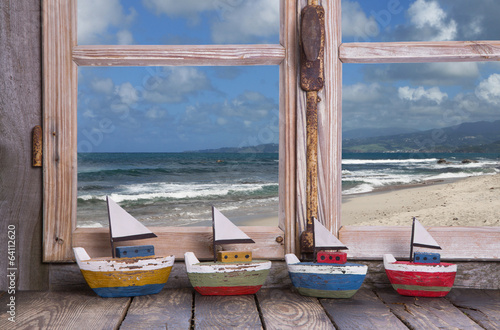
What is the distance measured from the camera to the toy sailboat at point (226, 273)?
1.22 m

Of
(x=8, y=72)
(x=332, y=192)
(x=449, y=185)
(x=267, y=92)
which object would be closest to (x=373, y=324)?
(x=332, y=192)

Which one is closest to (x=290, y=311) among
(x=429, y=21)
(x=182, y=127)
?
(x=182, y=127)

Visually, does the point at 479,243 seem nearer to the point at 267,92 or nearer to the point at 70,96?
the point at 70,96

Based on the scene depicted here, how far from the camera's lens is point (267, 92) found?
58.4ft

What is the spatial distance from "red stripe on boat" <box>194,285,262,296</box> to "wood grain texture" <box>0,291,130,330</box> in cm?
22

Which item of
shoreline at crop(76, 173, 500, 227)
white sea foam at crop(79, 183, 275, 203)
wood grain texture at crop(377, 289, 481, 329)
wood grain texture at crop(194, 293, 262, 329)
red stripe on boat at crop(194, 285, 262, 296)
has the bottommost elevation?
shoreline at crop(76, 173, 500, 227)

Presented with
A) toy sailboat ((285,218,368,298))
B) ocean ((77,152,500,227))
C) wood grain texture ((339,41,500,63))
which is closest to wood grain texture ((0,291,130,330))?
toy sailboat ((285,218,368,298))

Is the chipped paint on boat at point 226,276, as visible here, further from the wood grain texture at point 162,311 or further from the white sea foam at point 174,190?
the white sea foam at point 174,190

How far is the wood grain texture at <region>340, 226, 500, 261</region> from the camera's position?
139 centimetres

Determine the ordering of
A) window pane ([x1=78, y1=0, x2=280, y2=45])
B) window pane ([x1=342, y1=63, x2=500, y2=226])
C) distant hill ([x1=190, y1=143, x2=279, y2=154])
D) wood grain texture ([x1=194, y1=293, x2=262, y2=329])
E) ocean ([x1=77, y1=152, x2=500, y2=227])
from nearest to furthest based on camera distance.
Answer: wood grain texture ([x1=194, y1=293, x2=262, y2=329]) < ocean ([x1=77, y1=152, x2=500, y2=227]) < window pane ([x1=342, y1=63, x2=500, y2=226]) < window pane ([x1=78, y1=0, x2=280, y2=45]) < distant hill ([x1=190, y1=143, x2=279, y2=154])

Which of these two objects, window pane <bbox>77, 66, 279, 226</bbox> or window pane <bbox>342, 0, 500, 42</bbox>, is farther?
window pane <bbox>342, 0, 500, 42</bbox>

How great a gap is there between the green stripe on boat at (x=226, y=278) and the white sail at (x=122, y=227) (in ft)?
0.71

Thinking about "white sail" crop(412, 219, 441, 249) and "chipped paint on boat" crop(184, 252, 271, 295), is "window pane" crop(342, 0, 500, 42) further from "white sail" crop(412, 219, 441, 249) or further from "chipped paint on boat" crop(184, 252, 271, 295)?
"chipped paint on boat" crop(184, 252, 271, 295)

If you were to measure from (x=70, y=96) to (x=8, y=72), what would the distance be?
0.67ft
